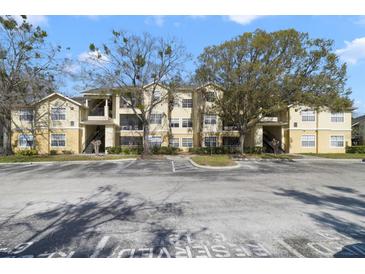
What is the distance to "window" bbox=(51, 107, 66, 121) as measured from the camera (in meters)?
29.3

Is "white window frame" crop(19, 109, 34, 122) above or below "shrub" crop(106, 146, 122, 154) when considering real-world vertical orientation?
above

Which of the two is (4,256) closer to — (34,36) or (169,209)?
(169,209)

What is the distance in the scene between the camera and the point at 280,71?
21.4m

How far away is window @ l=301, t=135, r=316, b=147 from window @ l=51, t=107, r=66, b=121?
1261 inches

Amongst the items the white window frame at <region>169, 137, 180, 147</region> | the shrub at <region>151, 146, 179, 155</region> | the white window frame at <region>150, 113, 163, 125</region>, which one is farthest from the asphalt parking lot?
the white window frame at <region>150, 113, 163, 125</region>

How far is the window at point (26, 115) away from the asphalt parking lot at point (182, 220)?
23294 mm

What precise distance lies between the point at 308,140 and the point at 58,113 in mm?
33575

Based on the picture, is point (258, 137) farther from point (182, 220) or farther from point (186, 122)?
point (182, 220)

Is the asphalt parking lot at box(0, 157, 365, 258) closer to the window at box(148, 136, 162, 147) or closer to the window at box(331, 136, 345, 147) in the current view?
the window at box(148, 136, 162, 147)

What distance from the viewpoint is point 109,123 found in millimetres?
29156

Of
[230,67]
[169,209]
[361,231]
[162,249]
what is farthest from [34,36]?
[361,231]

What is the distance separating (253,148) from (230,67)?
40.1 ft

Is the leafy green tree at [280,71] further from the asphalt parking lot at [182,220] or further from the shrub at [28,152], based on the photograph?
the shrub at [28,152]

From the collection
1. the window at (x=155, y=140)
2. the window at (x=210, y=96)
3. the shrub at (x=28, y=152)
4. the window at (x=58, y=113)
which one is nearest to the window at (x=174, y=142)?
the window at (x=155, y=140)
